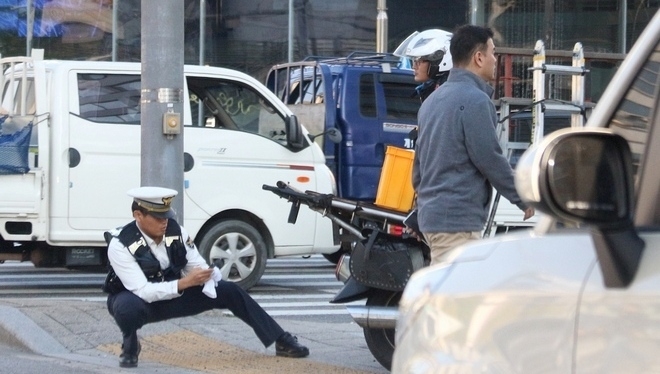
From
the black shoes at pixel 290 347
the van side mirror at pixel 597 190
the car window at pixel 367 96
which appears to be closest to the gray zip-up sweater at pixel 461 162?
the black shoes at pixel 290 347

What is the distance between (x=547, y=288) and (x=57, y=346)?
20.0ft

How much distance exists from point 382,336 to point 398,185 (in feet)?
3.67

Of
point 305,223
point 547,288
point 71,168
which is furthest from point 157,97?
point 547,288

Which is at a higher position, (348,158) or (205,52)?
(205,52)

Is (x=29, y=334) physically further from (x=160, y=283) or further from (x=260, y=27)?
(x=260, y=27)

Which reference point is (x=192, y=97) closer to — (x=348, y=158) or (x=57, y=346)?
(x=348, y=158)

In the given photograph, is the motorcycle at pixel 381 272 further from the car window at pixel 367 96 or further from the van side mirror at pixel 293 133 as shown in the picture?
the car window at pixel 367 96

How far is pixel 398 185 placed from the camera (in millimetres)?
7543

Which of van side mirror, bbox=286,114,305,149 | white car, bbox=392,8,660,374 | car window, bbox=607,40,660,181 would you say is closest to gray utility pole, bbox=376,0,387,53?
van side mirror, bbox=286,114,305,149

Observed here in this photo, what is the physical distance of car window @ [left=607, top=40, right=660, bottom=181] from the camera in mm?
2486

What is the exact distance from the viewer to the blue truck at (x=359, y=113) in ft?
47.0

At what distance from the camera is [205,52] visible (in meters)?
22.9

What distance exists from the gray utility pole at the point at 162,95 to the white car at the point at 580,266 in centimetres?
607

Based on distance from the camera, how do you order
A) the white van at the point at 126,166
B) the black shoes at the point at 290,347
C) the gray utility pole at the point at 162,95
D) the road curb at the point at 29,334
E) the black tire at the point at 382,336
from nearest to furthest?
the black tire at the point at 382,336
the black shoes at the point at 290,347
the road curb at the point at 29,334
the gray utility pole at the point at 162,95
the white van at the point at 126,166
